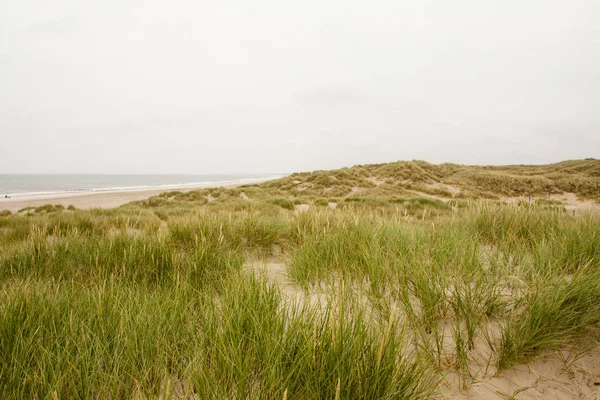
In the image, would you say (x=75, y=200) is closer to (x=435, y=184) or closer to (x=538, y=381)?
(x=538, y=381)

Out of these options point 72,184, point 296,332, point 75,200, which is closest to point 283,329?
point 296,332

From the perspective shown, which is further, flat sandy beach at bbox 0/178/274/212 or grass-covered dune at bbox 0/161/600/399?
flat sandy beach at bbox 0/178/274/212

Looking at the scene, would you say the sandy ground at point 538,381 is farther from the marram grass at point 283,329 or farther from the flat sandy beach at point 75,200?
the flat sandy beach at point 75,200

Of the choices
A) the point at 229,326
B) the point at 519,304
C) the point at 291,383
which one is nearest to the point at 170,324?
the point at 229,326

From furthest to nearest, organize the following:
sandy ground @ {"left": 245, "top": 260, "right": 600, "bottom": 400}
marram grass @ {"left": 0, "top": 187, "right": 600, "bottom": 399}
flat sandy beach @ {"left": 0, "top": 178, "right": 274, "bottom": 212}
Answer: flat sandy beach @ {"left": 0, "top": 178, "right": 274, "bottom": 212} < sandy ground @ {"left": 245, "top": 260, "right": 600, "bottom": 400} < marram grass @ {"left": 0, "top": 187, "right": 600, "bottom": 399}

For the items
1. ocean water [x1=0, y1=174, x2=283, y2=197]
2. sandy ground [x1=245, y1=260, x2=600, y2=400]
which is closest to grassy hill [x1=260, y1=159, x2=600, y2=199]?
sandy ground [x1=245, y1=260, x2=600, y2=400]

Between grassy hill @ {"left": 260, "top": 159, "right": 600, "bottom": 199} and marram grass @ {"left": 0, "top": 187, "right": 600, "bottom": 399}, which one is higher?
grassy hill @ {"left": 260, "top": 159, "right": 600, "bottom": 199}

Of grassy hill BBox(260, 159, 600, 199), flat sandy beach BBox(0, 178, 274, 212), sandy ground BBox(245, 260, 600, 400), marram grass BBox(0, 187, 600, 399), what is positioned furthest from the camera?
grassy hill BBox(260, 159, 600, 199)

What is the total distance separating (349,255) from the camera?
2.81 meters

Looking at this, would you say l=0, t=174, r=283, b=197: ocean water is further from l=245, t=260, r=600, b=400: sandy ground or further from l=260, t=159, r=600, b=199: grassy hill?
l=245, t=260, r=600, b=400: sandy ground

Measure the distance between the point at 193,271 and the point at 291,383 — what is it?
66.9 inches

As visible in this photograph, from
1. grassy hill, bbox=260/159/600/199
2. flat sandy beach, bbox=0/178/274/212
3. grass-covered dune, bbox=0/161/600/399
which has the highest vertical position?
grassy hill, bbox=260/159/600/199

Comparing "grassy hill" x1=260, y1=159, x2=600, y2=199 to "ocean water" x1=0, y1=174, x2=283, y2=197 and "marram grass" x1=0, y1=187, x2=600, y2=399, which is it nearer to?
"marram grass" x1=0, y1=187, x2=600, y2=399

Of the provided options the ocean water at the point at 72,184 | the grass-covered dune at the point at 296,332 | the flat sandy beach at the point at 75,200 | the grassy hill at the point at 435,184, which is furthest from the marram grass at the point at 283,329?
the ocean water at the point at 72,184
